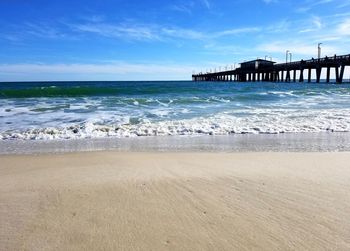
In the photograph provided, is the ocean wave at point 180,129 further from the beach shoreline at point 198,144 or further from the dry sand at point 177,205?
the dry sand at point 177,205

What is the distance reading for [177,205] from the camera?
3.62 metres

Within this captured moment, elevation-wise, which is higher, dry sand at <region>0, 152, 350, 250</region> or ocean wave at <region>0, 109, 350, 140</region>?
dry sand at <region>0, 152, 350, 250</region>

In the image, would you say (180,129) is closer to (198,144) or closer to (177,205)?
(198,144)

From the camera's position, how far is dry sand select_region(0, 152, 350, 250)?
113 inches

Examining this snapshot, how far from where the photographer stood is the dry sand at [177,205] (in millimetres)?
2871

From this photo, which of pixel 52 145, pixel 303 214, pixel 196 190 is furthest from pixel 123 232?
pixel 52 145

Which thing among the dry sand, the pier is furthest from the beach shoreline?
the pier

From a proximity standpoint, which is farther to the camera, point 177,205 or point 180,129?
point 180,129

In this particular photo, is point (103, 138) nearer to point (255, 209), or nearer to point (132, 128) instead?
point (132, 128)

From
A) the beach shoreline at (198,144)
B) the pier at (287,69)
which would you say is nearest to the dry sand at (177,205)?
the beach shoreline at (198,144)

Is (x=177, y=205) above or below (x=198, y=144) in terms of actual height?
above

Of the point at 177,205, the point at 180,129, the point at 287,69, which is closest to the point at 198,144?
the point at 180,129

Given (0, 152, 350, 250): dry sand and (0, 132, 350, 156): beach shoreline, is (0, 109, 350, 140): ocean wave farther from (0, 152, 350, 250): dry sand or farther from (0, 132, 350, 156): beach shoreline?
(0, 152, 350, 250): dry sand

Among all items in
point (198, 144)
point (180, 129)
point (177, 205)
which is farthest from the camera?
point (180, 129)
